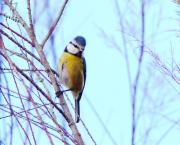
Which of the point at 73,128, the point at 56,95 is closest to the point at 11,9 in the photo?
the point at 56,95

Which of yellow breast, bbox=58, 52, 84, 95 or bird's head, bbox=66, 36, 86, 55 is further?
yellow breast, bbox=58, 52, 84, 95

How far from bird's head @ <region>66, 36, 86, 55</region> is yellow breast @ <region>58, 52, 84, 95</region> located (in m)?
0.04

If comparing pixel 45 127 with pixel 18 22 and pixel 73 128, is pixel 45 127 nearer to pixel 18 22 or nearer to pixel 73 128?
pixel 73 128

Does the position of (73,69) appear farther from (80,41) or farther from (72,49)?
(80,41)

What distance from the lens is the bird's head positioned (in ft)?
8.54

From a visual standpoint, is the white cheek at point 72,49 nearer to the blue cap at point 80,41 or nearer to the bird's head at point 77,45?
the bird's head at point 77,45

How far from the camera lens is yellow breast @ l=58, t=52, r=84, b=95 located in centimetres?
279

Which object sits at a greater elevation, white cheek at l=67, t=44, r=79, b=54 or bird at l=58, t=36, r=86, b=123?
white cheek at l=67, t=44, r=79, b=54

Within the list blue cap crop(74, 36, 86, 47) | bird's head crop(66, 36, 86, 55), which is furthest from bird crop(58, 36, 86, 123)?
blue cap crop(74, 36, 86, 47)

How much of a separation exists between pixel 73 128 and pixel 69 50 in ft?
5.44

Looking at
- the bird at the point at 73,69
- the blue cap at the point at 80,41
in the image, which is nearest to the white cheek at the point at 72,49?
the bird at the point at 73,69

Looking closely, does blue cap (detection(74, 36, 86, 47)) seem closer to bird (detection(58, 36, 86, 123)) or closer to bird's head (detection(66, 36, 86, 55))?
bird's head (detection(66, 36, 86, 55))

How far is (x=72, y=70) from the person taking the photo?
9.35ft

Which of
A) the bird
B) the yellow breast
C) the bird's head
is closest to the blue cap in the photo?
the bird's head
